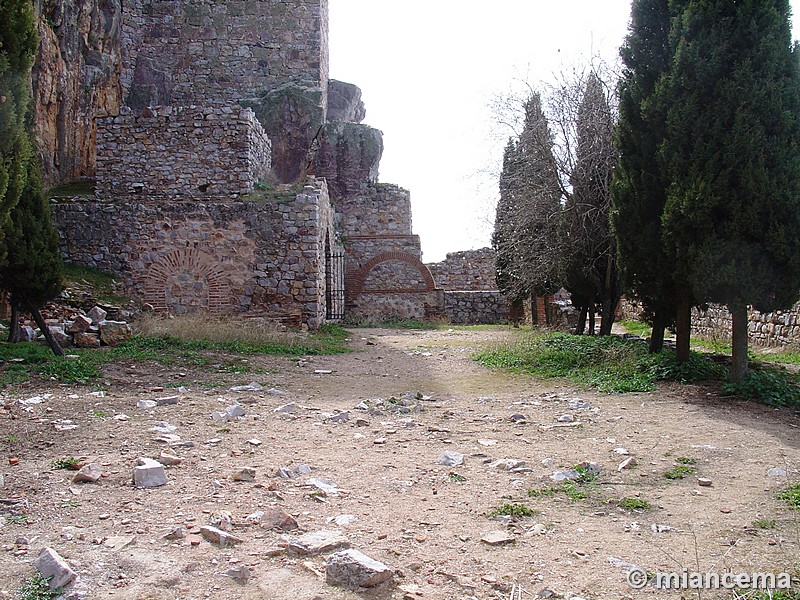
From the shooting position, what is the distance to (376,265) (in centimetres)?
2223

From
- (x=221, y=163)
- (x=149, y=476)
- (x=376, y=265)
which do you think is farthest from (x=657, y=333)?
(x=376, y=265)

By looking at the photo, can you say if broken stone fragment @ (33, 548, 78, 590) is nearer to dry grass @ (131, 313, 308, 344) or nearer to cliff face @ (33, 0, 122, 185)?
dry grass @ (131, 313, 308, 344)

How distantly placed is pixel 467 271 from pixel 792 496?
23946 mm

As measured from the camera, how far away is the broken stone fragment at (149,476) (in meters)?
3.79

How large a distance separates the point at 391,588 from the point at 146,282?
13038mm

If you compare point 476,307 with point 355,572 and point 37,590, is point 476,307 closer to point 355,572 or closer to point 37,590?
point 355,572

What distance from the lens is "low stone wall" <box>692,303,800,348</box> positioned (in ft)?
35.3

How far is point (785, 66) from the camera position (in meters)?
6.85

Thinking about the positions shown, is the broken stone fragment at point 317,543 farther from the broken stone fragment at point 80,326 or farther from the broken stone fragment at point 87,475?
the broken stone fragment at point 80,326

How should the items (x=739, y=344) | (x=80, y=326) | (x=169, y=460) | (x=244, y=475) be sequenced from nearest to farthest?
1. (x=244, y=475)
2. (x=169, y=460)
3. (x=739, y=344)
4. (x=80, y=326)

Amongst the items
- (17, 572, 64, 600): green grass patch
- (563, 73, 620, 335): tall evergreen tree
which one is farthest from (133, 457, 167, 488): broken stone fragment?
(563, 73, 620, 335): tall evergreen tree

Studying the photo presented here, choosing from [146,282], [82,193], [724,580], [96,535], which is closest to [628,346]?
[724,580]

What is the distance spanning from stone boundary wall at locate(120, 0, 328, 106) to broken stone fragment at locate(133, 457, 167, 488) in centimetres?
2002

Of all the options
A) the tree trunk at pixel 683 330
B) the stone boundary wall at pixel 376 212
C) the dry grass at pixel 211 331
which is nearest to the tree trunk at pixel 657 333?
the tree trunk at pixel 683 330
